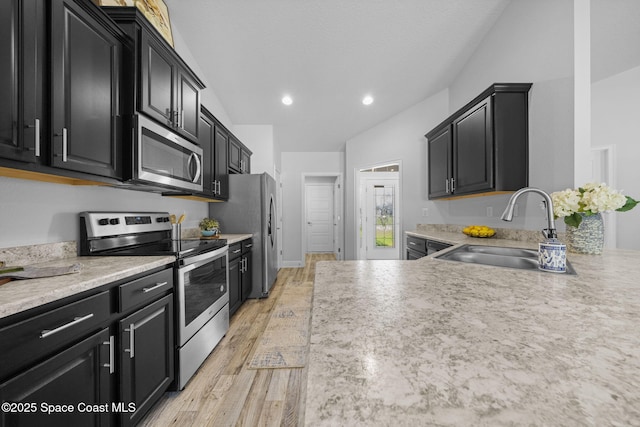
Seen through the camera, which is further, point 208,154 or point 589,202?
point 208,154

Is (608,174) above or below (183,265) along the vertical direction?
above

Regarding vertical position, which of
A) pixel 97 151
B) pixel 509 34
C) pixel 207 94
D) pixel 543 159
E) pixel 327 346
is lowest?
pixel 327 346

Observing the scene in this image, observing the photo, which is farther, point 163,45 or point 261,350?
point 261,350

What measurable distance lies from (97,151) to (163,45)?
92 cm

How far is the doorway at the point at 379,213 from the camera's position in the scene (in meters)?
5.49

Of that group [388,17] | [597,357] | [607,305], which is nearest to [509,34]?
[388,17]

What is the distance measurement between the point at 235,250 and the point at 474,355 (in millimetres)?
2664

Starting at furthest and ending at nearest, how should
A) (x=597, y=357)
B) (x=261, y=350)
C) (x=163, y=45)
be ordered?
(x=261, y=350), (x=163, y=45), (x=597, y=357)

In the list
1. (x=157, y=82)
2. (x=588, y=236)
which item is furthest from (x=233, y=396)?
(x=588, y=236)

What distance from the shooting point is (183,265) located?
1601 millimetres

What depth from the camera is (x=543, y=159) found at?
7.05 feet

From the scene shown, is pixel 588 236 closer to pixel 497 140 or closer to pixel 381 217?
pixel 497 140

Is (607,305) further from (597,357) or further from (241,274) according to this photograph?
(241,274)

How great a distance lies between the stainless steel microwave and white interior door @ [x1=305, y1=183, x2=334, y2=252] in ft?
16.2
